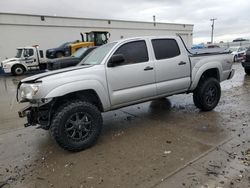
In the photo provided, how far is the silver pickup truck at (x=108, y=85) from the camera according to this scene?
4.14 metres

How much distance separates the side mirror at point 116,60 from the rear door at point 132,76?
0.08 m

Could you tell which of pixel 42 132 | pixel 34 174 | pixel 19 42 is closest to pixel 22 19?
pixel 19 42

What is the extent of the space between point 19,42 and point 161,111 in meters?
Answer: 22.1

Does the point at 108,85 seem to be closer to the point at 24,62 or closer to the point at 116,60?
the point at 116,60

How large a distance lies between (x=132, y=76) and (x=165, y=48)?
1256 millimetres

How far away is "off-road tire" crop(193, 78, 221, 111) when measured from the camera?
6.14 metres

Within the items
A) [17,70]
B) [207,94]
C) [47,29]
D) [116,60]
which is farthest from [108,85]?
[47,29]

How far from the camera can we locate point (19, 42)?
2461 cm

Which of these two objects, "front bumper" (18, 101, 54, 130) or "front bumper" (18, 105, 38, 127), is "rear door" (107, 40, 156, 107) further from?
"front bumper" (18, 105, 38, 127)

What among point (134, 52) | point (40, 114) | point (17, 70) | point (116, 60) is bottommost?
point (17, 70)

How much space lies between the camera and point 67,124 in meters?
4.23

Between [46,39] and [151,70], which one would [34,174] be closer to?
[151,70]

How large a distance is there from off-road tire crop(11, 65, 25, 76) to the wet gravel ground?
1519 cm

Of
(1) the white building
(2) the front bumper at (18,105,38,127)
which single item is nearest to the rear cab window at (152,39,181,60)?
(2) the front bumper at (18,105,38,127)
